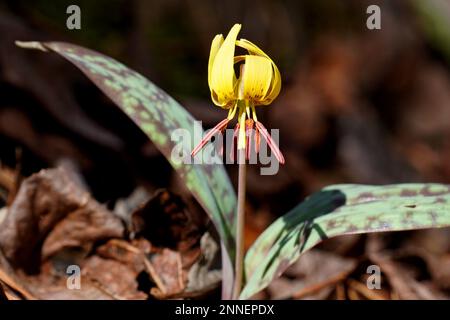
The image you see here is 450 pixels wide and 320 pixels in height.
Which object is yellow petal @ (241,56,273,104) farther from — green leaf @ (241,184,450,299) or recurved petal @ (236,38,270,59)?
green leaf @ (241,184,450,299)

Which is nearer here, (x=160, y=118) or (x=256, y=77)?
(x=256, y=77)

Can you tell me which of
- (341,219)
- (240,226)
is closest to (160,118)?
(240,226)

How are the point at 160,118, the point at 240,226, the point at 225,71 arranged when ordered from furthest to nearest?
the point at 160,118, the point at 240,226, the point at 225,71

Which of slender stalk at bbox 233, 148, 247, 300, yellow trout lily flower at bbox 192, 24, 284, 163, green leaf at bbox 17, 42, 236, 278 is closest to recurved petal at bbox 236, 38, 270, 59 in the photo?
yellow trout lily flower at bbox 192, 24, 284, 163

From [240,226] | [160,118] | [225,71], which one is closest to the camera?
[225,71]

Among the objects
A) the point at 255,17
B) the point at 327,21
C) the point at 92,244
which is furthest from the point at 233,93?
the point at 327,21

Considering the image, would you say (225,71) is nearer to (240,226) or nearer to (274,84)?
(274,84)

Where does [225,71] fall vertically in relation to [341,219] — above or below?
above

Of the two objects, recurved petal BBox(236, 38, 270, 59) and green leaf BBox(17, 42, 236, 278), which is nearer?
recurved petal BBox(236, 38, 270, 59)
